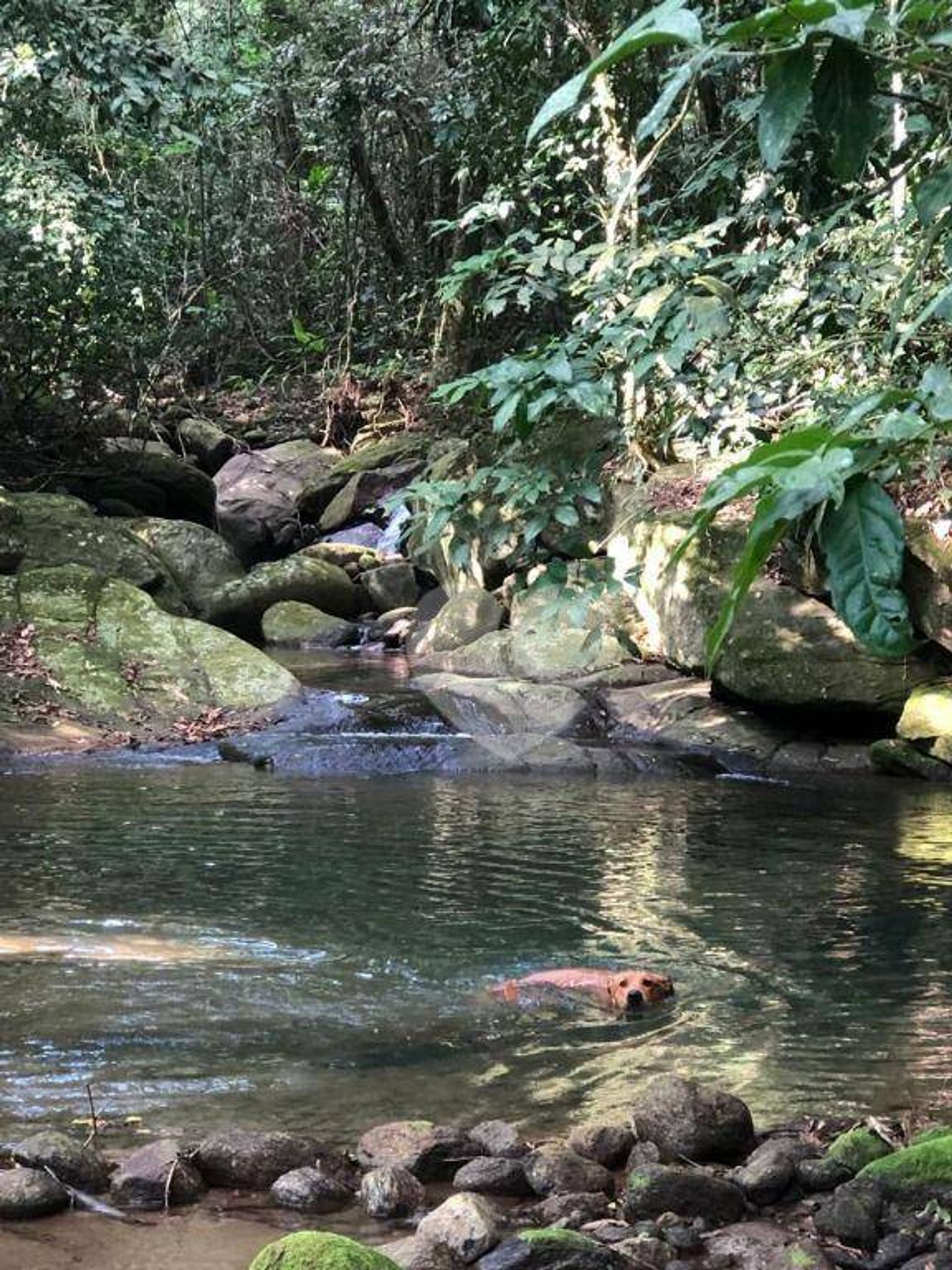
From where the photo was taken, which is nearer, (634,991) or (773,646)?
(634,991)

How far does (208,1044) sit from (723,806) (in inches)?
218

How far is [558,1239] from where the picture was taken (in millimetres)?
3176

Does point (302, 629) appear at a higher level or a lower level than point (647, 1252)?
higher

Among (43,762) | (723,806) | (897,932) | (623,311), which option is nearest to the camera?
(623,311)

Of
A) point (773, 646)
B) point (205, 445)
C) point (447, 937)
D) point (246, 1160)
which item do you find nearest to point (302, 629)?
point (205, 445)

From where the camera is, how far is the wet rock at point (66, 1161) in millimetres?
3574

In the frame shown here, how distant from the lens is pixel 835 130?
1454 millimetres

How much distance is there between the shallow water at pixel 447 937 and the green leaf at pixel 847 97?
3.45 metres

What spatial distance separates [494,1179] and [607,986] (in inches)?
67.5

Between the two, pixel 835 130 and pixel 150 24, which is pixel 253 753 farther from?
pixel 835 130

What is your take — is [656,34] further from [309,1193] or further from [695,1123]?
[695,1123]

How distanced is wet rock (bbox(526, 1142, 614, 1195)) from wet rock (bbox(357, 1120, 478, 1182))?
20 centimetres

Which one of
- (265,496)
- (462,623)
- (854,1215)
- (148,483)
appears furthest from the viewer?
(265,496)

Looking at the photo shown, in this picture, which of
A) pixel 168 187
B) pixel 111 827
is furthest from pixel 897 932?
pixel 168 187
